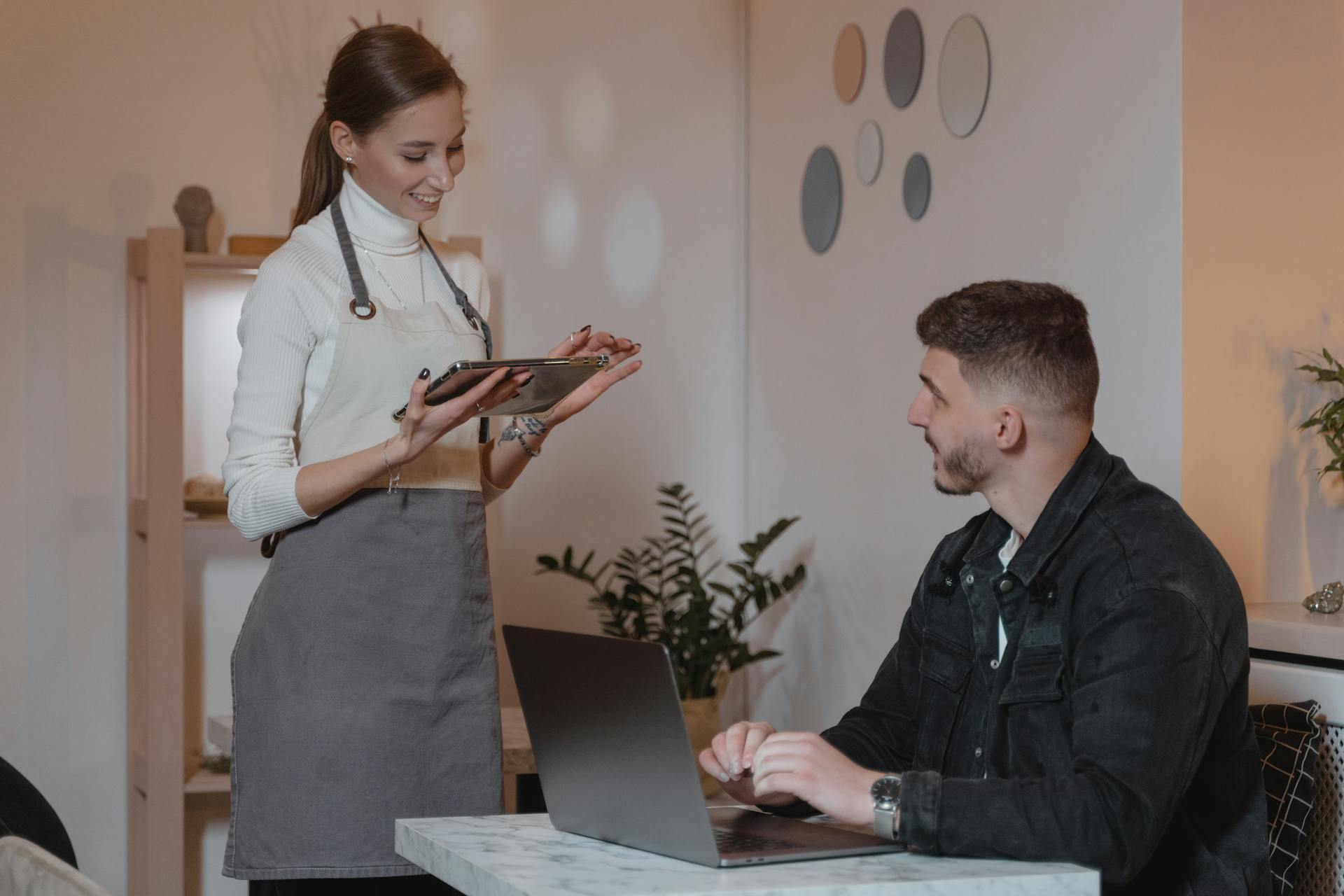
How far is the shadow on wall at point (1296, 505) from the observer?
7.98 feet

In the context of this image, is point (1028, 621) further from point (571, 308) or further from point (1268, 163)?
point (571, 308)

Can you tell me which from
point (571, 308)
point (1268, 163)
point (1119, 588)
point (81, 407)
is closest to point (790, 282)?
point (571, 308)

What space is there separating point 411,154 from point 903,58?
1.77 m

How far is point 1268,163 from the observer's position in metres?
2.42

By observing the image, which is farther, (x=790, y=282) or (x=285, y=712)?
(x=790, y=282)

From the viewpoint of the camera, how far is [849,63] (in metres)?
3.59

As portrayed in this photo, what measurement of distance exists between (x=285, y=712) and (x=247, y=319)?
1.70 feet

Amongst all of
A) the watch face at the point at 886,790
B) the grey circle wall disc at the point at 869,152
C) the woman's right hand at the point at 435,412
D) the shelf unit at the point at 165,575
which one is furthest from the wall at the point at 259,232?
the watch face at the point at 886,790

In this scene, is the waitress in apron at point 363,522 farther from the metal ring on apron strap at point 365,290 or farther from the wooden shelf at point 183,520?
the wooden shelf at point 183,520

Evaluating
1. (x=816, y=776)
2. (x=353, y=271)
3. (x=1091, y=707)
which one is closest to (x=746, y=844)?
(x=816, y=776)

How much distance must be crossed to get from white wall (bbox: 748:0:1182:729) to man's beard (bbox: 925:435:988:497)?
0.89 metres

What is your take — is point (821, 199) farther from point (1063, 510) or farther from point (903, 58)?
point (1063, 510)

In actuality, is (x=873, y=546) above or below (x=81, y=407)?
below

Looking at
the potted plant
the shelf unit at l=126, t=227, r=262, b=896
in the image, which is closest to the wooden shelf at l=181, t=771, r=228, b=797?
the shelf unit at l=126, t=227, r=262, b=896
